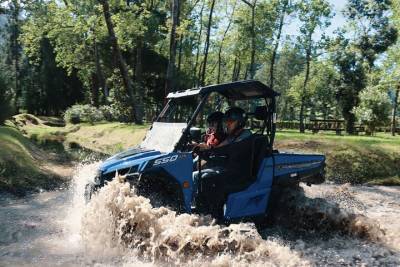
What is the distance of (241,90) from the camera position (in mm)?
8047

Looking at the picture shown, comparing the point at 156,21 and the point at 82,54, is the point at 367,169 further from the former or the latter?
the point at 82,54

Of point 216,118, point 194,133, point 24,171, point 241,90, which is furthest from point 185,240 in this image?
point 24,171

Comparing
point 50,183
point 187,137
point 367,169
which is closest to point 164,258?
point 187,137

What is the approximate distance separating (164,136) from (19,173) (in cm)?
655

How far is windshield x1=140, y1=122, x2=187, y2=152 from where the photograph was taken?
24.1 feet

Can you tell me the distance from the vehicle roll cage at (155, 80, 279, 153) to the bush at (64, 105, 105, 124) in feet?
85.6

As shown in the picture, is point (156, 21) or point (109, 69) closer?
point (156, 21)

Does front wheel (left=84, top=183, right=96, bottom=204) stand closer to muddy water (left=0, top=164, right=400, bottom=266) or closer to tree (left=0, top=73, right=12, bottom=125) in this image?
muddy water (left=0, top=164, right=400, bottom=266)

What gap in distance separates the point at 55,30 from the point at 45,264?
2838cm

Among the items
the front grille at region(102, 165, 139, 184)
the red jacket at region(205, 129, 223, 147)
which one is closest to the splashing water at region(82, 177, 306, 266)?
the front grille at region(102, 165, 139, 184)

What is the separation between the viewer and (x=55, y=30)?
1262 inches

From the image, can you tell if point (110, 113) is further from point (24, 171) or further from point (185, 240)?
point (185, 240)

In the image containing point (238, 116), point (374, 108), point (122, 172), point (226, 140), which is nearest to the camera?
point (122, 172)

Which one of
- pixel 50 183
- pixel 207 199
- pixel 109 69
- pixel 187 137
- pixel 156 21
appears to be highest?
pixel 156 21
